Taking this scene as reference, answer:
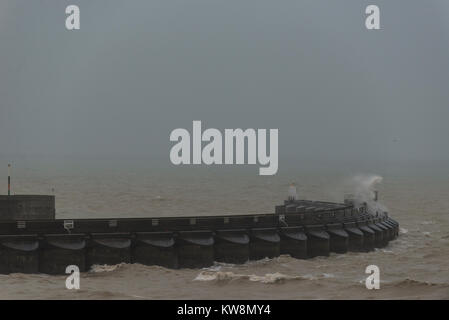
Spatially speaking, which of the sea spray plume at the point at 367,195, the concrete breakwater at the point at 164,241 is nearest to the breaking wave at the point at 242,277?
the concrete breakwater at the point at 164,241

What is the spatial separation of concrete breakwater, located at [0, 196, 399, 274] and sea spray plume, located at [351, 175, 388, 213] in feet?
53.4

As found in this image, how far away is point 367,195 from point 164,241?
3906 cm

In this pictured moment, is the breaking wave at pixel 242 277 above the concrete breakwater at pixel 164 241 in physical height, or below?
below

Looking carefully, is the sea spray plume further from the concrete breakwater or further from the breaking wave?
the breaking wave

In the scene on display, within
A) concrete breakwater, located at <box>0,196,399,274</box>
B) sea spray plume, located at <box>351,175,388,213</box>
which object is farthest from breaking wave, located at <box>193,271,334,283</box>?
sea spray plume, located at <box>351,175,388,213</box>

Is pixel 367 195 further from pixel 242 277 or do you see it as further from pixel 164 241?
pixel 242 277

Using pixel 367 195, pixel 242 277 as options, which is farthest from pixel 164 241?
pixel 367 195

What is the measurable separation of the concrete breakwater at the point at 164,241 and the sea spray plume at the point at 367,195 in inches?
641

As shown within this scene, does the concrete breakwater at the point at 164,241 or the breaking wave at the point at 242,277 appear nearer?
the concrete breakwater at the point at 164,241

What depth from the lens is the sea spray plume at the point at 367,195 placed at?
217ft

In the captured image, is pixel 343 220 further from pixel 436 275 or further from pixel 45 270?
pixel 45 270

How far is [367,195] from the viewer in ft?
247

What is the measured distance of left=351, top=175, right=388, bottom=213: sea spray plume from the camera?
66281 millimetres

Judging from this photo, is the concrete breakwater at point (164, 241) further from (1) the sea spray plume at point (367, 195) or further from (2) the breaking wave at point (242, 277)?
(1) the sea spray plume at point (367, 195)
